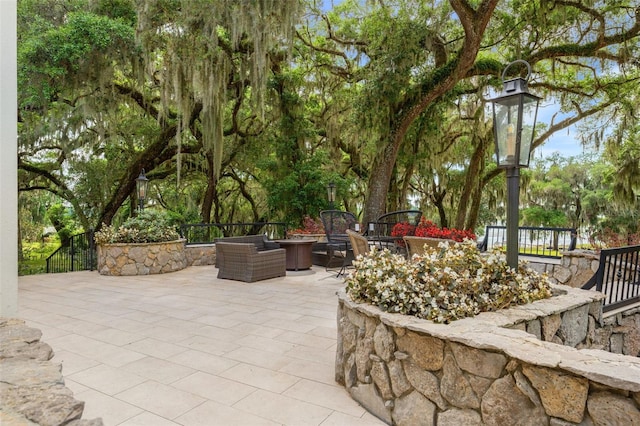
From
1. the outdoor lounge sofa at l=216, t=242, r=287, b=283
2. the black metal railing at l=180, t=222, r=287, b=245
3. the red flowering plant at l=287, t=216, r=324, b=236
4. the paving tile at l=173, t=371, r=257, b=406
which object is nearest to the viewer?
the paving tile at l=173, t=371, r=257, b=406

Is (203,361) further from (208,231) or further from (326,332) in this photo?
(208,231)

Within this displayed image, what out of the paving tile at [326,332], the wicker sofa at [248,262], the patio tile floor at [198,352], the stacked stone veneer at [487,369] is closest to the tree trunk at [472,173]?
the wicker sofa at [248,262]

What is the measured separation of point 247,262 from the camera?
567cm

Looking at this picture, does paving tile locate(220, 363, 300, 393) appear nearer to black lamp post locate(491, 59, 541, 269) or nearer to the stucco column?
the stucco column

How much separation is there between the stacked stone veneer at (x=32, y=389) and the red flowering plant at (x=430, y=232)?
3950mm

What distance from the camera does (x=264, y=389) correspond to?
2.25 m

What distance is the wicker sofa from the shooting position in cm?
565

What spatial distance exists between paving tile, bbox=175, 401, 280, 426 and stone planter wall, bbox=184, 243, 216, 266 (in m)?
5.67

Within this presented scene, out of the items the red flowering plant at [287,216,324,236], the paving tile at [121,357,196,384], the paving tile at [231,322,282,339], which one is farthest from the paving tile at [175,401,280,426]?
the red flowering plant at [287,216,324,236]

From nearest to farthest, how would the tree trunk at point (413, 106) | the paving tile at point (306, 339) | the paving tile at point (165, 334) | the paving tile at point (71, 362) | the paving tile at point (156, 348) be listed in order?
1. the paving tile at point (71, 362)
2. the paving tile at point (156, 348)
3. the paving tile at point (306, 339)
4. the paving tile at point (165, 334)
5. the tree trunk at point (413, 106)

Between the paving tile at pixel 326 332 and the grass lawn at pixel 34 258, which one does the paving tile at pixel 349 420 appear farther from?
the grass lawn at pixel 34 258

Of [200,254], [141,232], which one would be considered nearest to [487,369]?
[141,232]

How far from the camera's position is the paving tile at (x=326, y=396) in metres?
2.06

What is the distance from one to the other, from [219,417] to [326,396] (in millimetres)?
595
